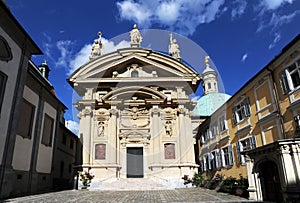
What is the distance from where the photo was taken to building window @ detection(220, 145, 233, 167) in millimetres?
18828

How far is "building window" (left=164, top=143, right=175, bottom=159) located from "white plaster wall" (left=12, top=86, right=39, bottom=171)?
1176cm

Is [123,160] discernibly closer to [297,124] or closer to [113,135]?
[113,135]

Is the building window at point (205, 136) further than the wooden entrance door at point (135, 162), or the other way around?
the building window at point (205, 136)

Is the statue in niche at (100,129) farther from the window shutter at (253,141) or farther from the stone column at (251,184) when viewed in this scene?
the stone column at (251,184)

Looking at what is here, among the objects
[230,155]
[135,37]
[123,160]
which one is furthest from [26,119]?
[135,37]

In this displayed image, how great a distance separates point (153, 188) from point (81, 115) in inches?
399

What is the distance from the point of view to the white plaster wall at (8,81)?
37.8 feet

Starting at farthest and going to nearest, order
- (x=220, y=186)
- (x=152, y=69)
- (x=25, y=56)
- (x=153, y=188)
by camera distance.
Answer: (x=152, y=69), (x=153, y=188), (x=220, y=186), (x=25, y=56)

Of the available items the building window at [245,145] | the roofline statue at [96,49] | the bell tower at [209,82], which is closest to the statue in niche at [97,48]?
the roofline statue at [96,49]

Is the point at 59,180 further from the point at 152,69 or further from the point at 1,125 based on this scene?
the point at 152,69

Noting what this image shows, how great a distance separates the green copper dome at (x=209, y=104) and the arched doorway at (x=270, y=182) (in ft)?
96.5

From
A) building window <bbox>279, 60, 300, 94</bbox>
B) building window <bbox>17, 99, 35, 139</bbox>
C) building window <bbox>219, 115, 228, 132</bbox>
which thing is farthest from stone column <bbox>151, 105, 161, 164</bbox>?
building window <bbox>279, 60, 300, 94</bbox>

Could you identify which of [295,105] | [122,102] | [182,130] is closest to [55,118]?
[122,102]

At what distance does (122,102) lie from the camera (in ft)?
76.1
